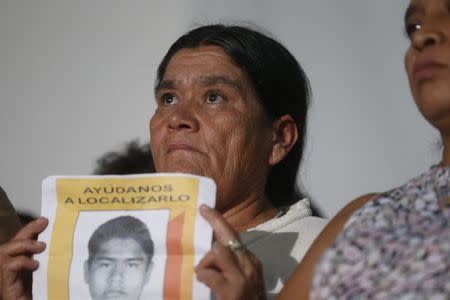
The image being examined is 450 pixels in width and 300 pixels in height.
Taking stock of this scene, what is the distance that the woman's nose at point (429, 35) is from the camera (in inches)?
39.6

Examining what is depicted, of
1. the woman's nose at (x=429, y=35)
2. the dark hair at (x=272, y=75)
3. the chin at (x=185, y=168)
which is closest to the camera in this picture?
the woman's nose at (x=429, y=35)

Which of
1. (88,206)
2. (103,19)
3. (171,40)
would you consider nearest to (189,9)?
(171,40)

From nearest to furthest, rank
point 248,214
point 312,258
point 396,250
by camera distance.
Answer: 1. point 396,250
2. point 312,258
3. point 248,214

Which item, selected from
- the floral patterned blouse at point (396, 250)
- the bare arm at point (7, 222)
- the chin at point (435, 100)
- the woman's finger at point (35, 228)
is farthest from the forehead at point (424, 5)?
the bare arm at point (7, 222)

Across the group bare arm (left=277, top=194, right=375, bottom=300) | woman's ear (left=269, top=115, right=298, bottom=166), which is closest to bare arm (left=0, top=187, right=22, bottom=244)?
woman's ear (left=269, top=115, right=298, bottom=166)

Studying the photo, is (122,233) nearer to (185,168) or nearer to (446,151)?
(185,168)

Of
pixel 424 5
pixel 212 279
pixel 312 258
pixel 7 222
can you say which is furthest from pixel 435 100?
pixel 7 222

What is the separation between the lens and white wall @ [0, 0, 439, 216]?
160 cm

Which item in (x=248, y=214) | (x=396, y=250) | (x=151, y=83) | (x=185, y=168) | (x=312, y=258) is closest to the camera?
(x=396, y=250)

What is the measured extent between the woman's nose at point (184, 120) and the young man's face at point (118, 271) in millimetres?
327

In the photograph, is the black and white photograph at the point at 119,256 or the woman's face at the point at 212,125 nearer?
the black and white photograph at the point at 119,256

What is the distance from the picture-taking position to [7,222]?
57.9 inches

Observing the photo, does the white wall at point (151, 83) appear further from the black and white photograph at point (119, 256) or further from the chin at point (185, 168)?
the black and white photograph at point (119, 256)

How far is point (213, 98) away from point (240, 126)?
71mm
